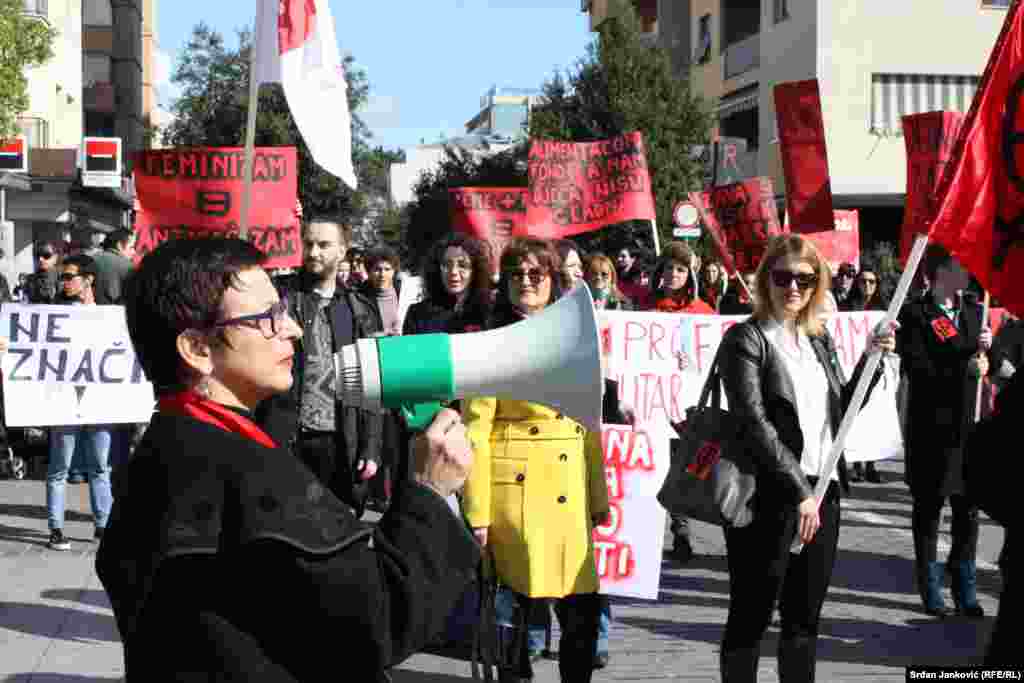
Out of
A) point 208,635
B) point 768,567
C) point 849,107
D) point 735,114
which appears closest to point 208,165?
point 768,567

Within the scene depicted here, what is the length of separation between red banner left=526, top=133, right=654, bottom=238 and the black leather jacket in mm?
10175

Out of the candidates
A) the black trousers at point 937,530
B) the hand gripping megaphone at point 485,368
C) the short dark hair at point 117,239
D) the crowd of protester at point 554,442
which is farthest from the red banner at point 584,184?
the hand gripping megaphone at point 485,368

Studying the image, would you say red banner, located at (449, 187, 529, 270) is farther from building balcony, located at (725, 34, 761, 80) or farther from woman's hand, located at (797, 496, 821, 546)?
building balcony, located at (725, 34, 761, 80)

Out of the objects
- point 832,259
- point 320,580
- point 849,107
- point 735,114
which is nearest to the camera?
point 320,580

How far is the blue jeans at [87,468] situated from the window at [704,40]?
36626 mm

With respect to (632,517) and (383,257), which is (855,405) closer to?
(632,517)

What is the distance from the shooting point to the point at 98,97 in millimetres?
67000

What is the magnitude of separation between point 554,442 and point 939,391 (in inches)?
137

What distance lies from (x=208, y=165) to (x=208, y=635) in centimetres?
837

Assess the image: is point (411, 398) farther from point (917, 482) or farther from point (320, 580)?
point (917, 482)

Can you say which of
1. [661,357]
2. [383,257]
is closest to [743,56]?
[383,257]

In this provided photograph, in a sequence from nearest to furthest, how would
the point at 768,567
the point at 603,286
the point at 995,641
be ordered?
→ the point at 995,641
the point at 768,567
the point at 603,286

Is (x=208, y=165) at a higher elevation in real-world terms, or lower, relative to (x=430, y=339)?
higher

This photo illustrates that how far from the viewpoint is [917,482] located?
8.48 metres
